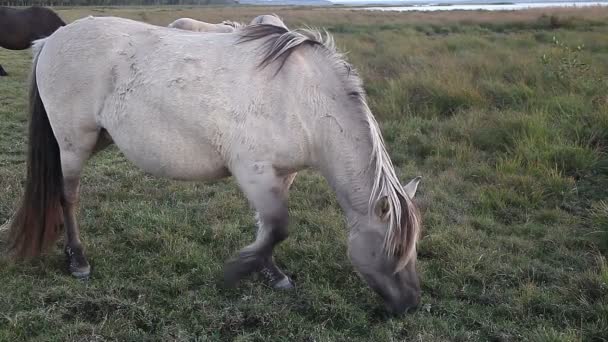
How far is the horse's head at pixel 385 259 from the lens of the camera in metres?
2.37

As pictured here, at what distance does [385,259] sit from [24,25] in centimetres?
994

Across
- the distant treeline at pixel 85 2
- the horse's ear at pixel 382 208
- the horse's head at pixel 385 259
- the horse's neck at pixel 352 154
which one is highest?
the horse's neck at pixel 352 154

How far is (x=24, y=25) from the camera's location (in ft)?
31.7

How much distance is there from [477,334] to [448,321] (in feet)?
0.54

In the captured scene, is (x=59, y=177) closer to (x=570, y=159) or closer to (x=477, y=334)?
(x=477, y=334)

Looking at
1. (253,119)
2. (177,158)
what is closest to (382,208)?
(253,119)

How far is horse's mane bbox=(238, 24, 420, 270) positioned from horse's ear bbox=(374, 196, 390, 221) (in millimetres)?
17

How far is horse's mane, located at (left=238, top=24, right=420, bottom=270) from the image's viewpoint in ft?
7.72

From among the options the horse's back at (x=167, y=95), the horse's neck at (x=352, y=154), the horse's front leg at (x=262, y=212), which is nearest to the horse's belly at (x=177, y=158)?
the horse's back at (x=167, y=95)

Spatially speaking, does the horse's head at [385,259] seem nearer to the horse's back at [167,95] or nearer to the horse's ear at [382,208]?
the horse's ear at [382,208]

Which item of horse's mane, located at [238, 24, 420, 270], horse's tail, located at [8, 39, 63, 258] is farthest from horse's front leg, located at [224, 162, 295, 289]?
horse's tail, located at [8, 39, 63, 258]

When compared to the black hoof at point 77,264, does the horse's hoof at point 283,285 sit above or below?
above

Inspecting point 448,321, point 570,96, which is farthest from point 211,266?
point 570,96

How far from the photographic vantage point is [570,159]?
4758 millimetres
